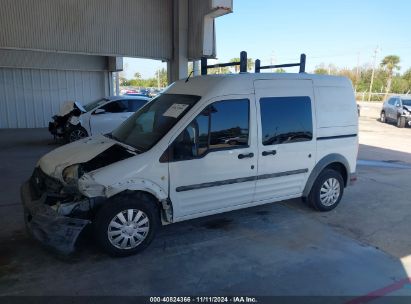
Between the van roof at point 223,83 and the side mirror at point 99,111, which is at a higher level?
the van roof at point 223,83

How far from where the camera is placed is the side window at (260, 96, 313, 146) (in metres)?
4.43

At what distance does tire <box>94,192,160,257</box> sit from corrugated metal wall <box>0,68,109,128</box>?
44.9ft

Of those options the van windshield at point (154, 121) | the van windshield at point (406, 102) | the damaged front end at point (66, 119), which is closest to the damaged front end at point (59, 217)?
the van windshield at point (154, 121)

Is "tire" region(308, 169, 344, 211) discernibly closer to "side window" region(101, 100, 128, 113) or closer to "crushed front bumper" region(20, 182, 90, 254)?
"crushed front bumper" region(20, 182, 90, 254)

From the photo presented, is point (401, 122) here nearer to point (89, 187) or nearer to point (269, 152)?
point (269, 152)

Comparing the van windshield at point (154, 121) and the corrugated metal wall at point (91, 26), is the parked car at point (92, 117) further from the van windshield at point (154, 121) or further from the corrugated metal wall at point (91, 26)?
the van windshield at point (154, 121)

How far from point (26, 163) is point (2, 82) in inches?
325

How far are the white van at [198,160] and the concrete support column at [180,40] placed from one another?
16.6 ft

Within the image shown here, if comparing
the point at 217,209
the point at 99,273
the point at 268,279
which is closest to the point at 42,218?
the point at 99,273

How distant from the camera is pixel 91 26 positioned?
346 inches

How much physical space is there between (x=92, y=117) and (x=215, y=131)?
7.42 meters

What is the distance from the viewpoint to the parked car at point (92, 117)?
10438 mm

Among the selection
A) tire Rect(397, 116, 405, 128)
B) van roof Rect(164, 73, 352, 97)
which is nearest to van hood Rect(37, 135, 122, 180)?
van roof Rect(164, 73, 352, 97)

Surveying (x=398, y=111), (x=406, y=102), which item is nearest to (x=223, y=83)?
(x=398, y=111)
